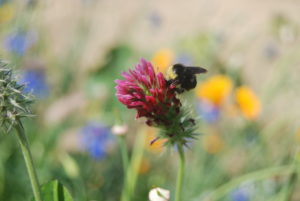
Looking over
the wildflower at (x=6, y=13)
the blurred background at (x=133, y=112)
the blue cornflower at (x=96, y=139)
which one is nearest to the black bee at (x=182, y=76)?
the blurred background at (x=133, y=112)

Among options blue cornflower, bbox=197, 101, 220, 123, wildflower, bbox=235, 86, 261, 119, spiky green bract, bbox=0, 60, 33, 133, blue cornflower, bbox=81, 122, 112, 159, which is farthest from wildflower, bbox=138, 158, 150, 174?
spiky green bract, bbox=0, 60, 33, 133

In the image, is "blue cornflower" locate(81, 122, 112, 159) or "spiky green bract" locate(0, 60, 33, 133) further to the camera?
"blue cornflower" locate(81, 122, 112, 159)

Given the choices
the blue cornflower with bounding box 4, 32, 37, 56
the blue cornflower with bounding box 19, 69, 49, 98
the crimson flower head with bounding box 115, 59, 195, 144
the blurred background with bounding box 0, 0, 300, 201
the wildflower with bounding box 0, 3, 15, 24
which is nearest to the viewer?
the crimson flower head with bounding box 115, 59, 195, 144

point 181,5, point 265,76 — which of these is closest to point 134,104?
point 265,76

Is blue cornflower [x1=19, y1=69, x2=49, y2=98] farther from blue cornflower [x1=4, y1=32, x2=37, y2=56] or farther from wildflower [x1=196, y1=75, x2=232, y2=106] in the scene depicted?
wildflower [x1=196, y1=75, x2=232, y2=106]

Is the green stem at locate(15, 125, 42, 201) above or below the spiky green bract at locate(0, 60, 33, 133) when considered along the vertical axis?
below

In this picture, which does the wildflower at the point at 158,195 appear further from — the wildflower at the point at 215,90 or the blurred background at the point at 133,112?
the wildflower at the point at 215,90

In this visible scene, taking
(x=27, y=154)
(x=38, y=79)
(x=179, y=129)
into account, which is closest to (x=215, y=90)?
(x=38, y=79)
